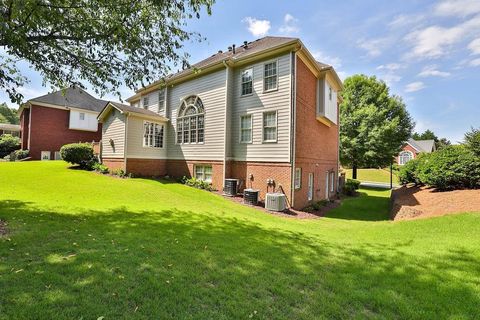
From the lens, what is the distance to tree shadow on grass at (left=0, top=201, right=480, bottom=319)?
3.03m

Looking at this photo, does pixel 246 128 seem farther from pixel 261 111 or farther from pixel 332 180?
pixel 332 180

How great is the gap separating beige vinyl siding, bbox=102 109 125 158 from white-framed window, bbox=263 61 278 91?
10239 mm

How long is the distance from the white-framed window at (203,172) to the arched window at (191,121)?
1.78m

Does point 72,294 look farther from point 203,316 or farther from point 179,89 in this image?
point 179,89

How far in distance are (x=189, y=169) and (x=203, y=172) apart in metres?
1.29

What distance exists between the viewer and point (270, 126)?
44.8ft

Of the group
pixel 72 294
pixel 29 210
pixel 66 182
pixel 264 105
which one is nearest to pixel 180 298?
pixel 72 294

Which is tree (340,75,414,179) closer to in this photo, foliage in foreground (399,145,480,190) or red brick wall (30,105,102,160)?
foliage in foreground (399,145,480,190)

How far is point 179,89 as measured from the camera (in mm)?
18312

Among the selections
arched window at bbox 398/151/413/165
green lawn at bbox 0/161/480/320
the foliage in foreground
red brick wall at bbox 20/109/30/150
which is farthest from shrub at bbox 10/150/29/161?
arched window at bbox 398/151/413/165

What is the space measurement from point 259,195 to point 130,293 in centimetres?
1065

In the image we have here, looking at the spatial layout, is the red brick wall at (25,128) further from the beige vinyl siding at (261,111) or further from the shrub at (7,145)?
the beige vinyl siding at (261,111)

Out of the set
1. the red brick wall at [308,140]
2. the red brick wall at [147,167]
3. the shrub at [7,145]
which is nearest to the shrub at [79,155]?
the red brick wall at [147,167]

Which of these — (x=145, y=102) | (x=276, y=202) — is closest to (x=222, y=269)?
(x=276, y=202)
